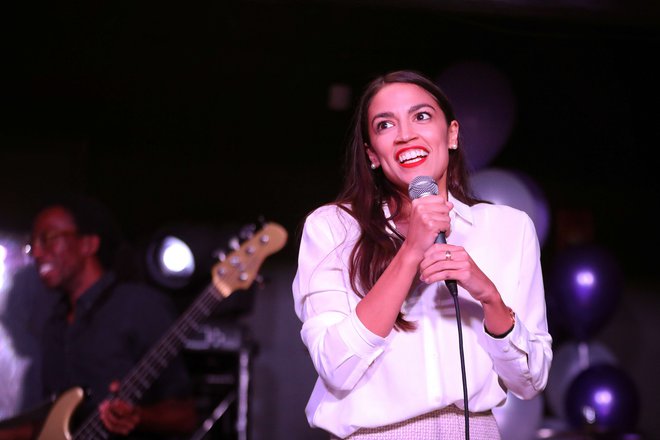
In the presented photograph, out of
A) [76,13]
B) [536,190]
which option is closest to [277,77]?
[76,13]

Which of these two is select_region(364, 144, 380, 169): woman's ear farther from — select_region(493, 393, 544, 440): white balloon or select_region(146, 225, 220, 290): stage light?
select_region(146, 225, 220, 290): stage light

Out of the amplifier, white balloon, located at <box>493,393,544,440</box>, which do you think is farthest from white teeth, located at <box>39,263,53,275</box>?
white balloon, located at <box>493,393,544,440</box>

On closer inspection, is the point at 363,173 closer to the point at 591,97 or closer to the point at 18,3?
the point at 18,3

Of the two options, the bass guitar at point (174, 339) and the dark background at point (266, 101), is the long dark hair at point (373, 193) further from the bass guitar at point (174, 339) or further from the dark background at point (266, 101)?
the dark background at point (266, 101)

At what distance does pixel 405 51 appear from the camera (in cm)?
448

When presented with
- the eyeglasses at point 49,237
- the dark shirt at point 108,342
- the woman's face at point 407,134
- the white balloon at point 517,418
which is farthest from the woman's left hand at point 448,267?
the eyeglasses at point 49,237

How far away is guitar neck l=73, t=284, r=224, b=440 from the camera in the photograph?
2926 mm

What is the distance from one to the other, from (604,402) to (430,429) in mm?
3227

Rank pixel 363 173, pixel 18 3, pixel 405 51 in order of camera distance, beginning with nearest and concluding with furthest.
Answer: pixel 363 173
pixel 18 3
pixel 405 51

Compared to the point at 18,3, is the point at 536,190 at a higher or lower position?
lower

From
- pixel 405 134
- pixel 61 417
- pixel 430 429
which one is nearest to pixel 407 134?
pixel 405 134

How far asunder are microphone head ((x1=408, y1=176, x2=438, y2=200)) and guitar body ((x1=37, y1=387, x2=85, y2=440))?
1.90 m

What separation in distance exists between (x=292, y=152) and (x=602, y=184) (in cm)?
232

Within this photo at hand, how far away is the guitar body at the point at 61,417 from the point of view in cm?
280
